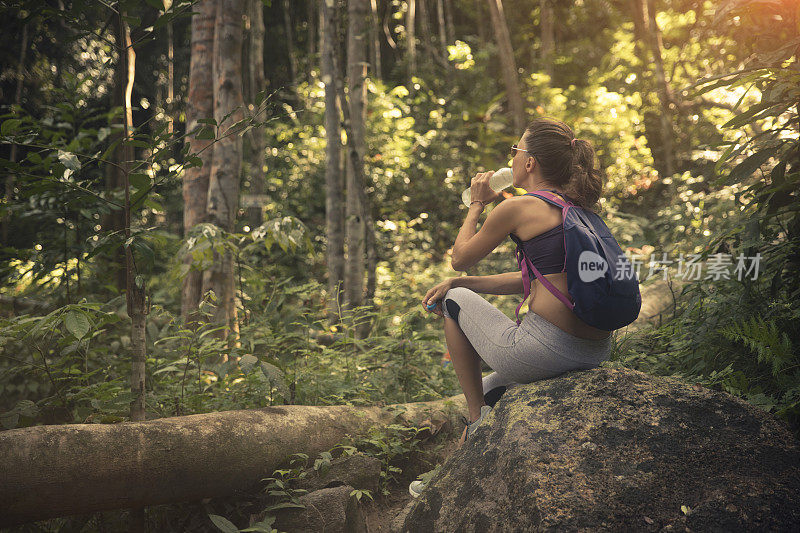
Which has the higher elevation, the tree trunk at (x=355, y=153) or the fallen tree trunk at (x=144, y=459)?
the tree trunk at (x=355, y=153)

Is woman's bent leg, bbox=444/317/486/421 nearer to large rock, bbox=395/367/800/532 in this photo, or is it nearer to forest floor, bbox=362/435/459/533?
forest floor, bbox=362/435/459/533

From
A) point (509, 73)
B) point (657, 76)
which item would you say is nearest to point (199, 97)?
point (509, 73)

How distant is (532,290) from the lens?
9.29ft

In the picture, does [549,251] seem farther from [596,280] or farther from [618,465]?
[618,465]

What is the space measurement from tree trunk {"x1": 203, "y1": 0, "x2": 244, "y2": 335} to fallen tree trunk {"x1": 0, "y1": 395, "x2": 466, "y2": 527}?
6.32 feet

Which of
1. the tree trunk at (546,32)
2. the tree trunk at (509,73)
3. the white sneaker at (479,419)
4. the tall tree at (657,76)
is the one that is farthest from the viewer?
the tree trunk at (546,32)

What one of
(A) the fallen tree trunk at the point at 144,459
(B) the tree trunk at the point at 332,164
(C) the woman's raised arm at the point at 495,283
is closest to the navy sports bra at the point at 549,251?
(C) the woman's raised arm at the point at 495,283

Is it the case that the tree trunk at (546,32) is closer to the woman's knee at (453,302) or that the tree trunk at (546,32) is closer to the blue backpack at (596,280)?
the woman's knee at (453,302)

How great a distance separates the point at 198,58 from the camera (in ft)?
18.0

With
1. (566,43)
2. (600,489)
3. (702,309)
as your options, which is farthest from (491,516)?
(566,43)

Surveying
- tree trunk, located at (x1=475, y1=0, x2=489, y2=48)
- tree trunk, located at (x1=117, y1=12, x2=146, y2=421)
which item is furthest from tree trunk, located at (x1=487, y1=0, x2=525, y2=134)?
tree trunk, located at (x1=117, y1=12, x2=146, y2=421)

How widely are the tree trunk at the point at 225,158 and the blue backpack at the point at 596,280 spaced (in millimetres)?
3173

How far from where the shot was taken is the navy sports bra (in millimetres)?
2674

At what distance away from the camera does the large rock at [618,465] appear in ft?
6.72
